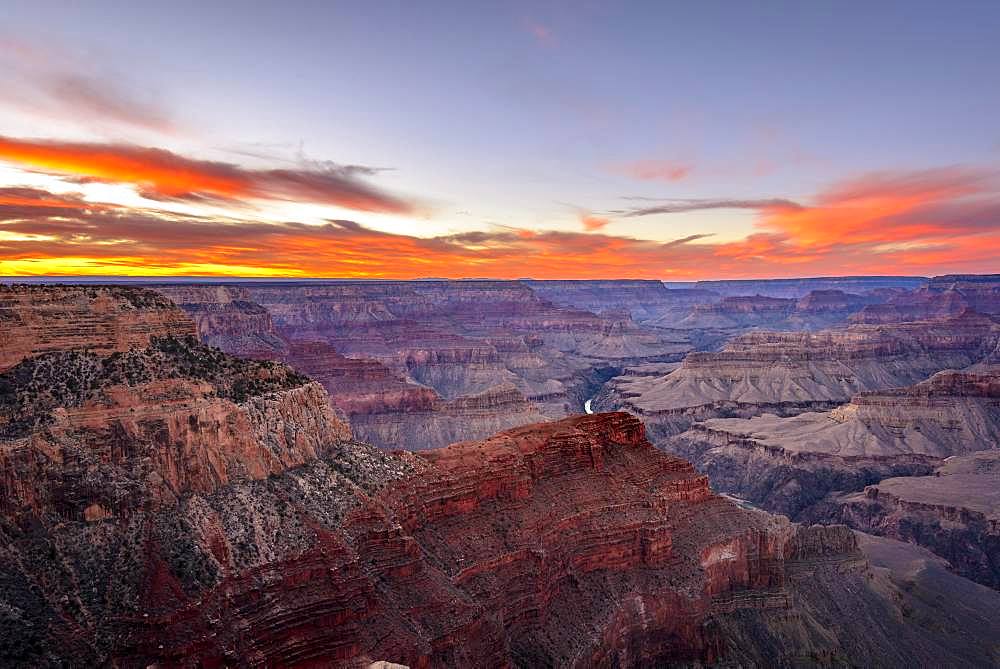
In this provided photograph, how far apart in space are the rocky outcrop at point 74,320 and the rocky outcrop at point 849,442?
9794cm

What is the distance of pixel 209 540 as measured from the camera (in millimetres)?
34781

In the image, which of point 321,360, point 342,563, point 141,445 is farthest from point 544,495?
point 321,360

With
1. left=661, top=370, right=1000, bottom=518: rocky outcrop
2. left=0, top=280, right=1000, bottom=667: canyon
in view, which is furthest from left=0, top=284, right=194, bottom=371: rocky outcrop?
left=661, top=370, right=1000, bottom=518: rocky outcrop

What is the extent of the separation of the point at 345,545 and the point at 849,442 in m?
117

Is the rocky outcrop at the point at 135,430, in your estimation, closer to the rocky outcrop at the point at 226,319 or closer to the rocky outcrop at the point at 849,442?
the rocky outcrop at the point at 849,442

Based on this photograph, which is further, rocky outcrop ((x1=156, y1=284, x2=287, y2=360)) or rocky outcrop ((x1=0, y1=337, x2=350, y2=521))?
rocky outcrop ((x1=156, y1=284, x2=287, y2=360))

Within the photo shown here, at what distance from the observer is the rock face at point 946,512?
88.4 metres

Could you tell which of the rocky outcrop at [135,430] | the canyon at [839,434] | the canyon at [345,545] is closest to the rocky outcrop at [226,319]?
the canyon at [839,434]

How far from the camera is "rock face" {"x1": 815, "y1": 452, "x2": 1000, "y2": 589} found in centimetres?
8844

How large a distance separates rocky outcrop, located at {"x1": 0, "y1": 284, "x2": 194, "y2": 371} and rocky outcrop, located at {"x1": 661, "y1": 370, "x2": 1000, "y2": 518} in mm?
97936

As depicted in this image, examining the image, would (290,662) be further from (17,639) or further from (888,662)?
(888,662)

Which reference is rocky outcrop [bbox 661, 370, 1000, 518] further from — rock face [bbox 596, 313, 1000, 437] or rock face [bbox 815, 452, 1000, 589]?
rock face [bbox 596, 313, 1000, 437]

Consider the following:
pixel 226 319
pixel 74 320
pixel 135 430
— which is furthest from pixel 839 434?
pixel 74 320

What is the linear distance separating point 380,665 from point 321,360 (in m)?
114
